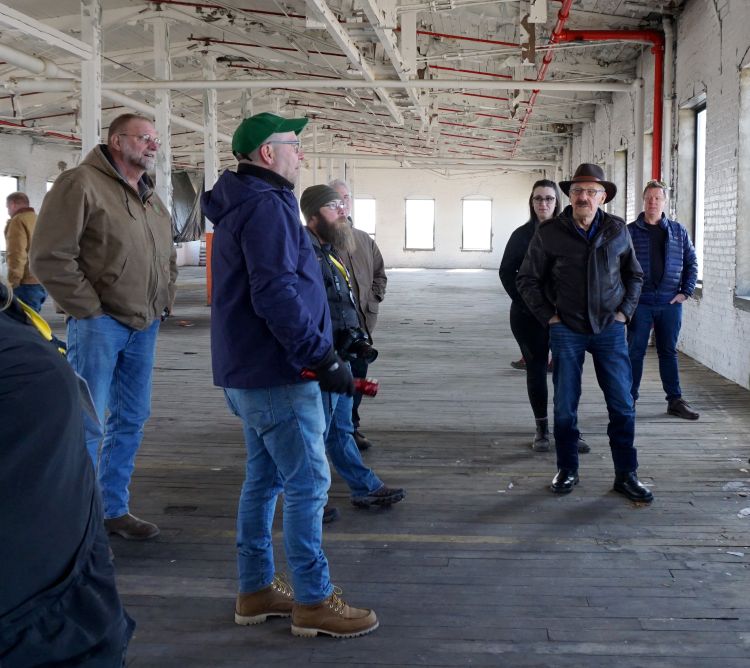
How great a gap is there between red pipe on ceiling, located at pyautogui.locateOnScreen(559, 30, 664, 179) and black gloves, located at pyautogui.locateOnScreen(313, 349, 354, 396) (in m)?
7.91

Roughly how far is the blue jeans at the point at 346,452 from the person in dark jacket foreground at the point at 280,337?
117 centimetres

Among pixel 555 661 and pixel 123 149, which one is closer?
pixel 555 661

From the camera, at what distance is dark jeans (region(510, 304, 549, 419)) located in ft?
16.6

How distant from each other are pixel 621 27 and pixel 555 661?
29.8ft

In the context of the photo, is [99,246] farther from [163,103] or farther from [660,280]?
[163,103]

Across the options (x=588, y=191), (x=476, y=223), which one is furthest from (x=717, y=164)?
(x=476, y=223)

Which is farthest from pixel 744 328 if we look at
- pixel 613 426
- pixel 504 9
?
pixel 504 9

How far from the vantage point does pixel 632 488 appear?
414cm

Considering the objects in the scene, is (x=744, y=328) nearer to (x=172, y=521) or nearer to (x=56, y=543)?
(x=172, y=521)

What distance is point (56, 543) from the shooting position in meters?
1.13

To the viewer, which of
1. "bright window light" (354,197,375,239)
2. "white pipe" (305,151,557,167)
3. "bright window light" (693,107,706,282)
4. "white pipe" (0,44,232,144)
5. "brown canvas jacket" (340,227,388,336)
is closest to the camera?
"brown canvas jacket" (340,227,388,336)

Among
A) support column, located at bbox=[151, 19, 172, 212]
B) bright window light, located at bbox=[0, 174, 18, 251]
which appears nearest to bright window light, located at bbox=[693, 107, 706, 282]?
Result: support column, located at bbox=[151, 19, 172, 212]

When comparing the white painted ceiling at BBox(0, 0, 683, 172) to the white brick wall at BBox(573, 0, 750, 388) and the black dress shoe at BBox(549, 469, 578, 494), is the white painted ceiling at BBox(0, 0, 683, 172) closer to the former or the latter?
the white brick wall at BBox(573, 0, 750, 388)

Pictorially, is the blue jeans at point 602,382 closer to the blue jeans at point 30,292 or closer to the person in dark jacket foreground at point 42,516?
the person in dark jacket foreground at point 42,516
